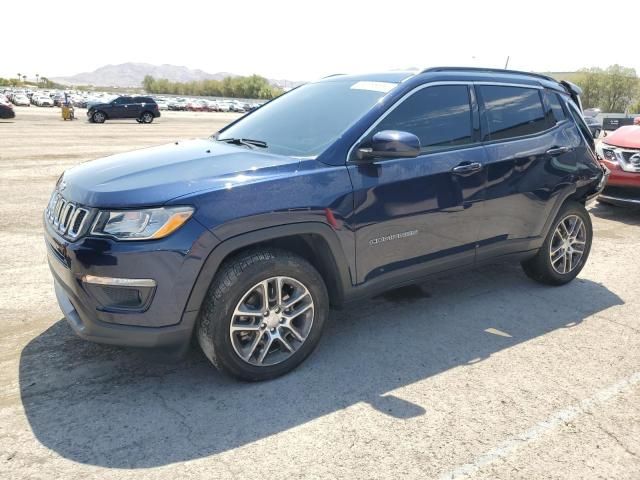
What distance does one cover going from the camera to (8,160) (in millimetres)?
12320

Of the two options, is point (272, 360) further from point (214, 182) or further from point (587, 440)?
point (587, 440)

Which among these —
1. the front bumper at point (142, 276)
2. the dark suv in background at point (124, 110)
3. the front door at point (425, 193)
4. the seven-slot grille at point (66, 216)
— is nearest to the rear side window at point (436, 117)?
the front door at point (425, 193)

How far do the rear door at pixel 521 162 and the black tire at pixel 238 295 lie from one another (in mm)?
1688

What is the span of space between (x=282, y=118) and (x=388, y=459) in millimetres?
2543

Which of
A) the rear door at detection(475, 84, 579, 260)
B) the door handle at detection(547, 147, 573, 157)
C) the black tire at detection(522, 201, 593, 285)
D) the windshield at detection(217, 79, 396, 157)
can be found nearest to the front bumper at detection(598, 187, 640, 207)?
the black tire at detection(522, 201, 593, 285)

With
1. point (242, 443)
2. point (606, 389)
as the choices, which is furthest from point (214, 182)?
point (606, 389)

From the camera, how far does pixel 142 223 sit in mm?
2736

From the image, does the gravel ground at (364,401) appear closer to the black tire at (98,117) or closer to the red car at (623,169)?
the red car at (623,169)

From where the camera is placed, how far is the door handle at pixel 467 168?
3795 mm

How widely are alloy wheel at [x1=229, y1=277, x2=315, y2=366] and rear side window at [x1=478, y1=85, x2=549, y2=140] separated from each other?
2.00m

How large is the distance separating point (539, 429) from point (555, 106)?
3047 mm

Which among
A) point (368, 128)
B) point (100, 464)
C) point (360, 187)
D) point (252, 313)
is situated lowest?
point (100, 464)

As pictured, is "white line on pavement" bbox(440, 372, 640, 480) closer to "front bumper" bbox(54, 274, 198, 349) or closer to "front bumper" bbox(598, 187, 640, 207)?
"front bumper" bbox(54, 274, 198, 349)

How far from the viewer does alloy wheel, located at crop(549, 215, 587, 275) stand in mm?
4801
